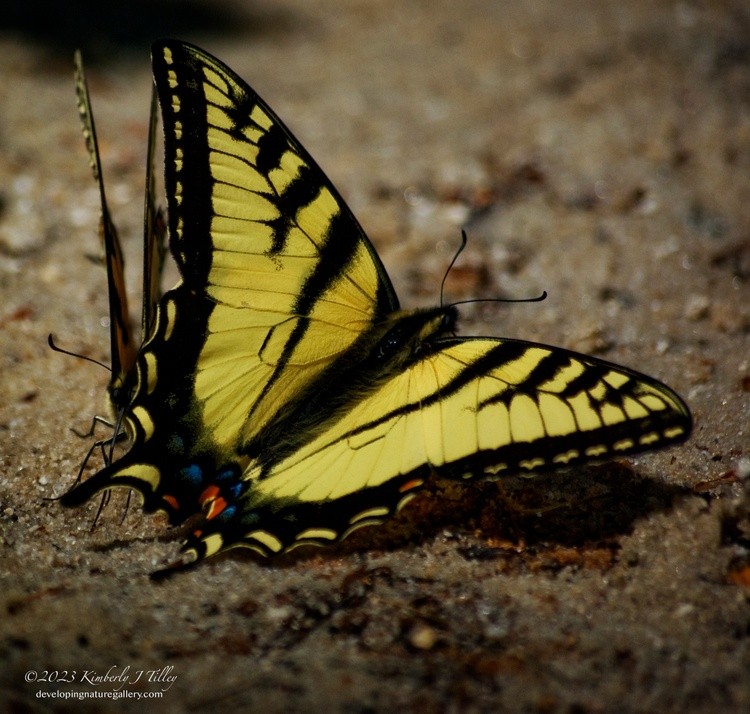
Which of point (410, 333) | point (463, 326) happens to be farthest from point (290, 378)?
point (463, 326)

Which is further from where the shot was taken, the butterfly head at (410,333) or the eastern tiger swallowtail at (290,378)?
the butterfly head at (410,333)

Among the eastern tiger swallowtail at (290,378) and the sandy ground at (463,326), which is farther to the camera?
the eastern tiger swallowtail at (290,378)

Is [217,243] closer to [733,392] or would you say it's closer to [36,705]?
[36,705]

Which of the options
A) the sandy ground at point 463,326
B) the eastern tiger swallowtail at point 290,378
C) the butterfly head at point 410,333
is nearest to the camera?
the sandy ground at point 463,326

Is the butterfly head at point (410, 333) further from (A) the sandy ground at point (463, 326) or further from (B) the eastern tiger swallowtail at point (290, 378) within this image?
(A) the sandy ground at point (463, 326)

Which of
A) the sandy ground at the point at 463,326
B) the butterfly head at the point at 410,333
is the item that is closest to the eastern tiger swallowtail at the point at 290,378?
the butterfly head at the point at 410,333

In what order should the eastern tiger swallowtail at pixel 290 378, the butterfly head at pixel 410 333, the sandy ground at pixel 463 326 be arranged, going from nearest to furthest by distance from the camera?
the sandy ground at pixel 463 326, the eastern tiger swallowtail at pixel 290 378, the butterfly head at pixel 410 333

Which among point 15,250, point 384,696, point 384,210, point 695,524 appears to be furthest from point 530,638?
point 15,250
